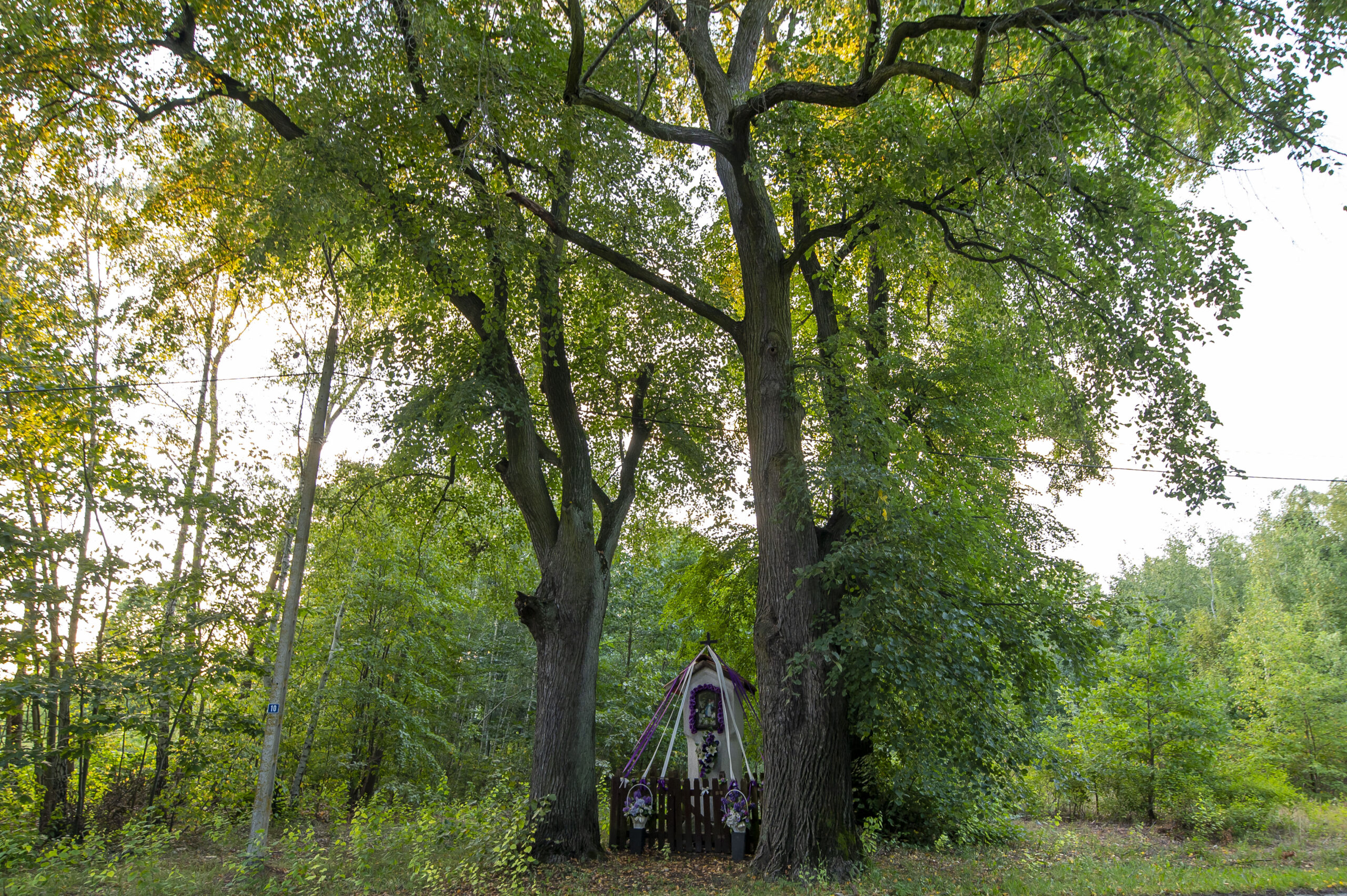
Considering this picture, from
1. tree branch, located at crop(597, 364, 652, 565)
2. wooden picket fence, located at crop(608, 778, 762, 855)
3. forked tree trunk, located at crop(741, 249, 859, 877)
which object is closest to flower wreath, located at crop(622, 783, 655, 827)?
wooden picket fence, located at crop(608, 778, 762, 855)

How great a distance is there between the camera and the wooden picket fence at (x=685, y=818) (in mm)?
8664

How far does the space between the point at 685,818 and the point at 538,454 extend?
198 inches

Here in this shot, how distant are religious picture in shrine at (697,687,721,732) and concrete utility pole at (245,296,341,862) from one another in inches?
207

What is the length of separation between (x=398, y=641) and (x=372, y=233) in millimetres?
10433

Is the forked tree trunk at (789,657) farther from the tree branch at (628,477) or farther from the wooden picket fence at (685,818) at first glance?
the tree branch at (628,477)

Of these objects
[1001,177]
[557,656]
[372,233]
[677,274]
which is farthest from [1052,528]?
[372,233]

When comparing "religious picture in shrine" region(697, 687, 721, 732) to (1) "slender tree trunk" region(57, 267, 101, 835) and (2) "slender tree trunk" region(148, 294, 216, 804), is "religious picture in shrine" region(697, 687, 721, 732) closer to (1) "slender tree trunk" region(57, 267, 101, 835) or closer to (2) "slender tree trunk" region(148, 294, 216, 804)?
(2) "slender tree trunk" region(148, 294, 216, 804)

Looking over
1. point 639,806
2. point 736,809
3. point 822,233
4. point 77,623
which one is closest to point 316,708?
point 77,623

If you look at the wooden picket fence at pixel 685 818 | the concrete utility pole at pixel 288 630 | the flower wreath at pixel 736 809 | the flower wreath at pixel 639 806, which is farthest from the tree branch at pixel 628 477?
Result: the concrete utility pole at pixel 288 630

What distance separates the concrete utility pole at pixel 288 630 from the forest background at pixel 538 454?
0.98ft

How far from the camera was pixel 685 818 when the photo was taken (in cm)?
884

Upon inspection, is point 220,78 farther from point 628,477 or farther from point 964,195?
point 964,195

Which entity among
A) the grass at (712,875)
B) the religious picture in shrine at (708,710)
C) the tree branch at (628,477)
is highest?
the tree branch at (628,477)

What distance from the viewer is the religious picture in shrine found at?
944cm
